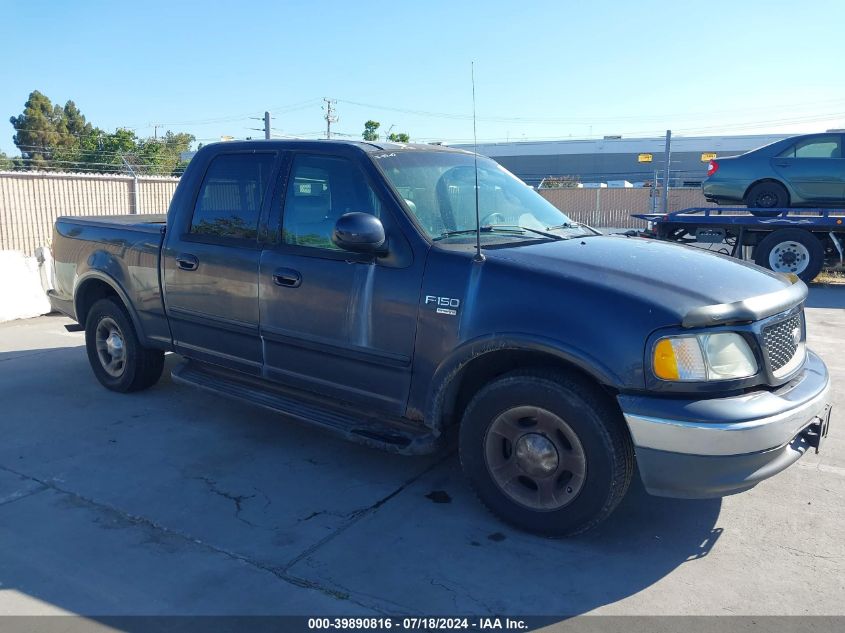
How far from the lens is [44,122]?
48.3m

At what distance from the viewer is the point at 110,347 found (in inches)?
237

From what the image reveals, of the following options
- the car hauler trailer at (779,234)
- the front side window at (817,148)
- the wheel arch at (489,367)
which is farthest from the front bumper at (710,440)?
the front side window at (817,148)

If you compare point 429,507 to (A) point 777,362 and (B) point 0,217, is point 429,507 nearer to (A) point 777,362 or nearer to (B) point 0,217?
(A) point 777,362

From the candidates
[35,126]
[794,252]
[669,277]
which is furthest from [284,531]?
[35,126]

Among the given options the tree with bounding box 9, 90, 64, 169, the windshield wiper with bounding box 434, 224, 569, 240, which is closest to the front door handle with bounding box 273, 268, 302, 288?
the windshield wiper with bounding box 434, 224, 569, 240

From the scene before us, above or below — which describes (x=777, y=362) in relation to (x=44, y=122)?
below

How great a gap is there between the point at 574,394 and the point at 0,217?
1319 cm

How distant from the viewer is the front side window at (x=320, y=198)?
14.2ft

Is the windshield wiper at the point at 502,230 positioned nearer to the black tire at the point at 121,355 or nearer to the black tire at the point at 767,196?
the black tire at the point at 121,355

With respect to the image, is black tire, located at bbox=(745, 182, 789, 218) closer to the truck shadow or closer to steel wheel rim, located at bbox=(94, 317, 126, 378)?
the truck shadow

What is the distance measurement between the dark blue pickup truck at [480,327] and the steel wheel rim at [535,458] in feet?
0.03

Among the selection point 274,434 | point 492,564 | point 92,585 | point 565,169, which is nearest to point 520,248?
point 492,564

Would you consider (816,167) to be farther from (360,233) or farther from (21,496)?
(21,496)

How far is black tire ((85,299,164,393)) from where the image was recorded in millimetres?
5805
